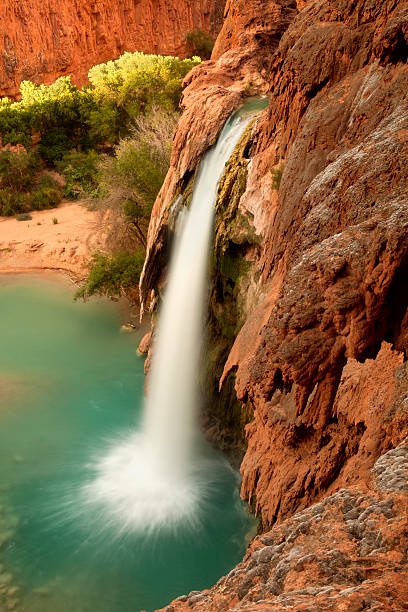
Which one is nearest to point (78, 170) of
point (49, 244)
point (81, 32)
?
point (49, 244)

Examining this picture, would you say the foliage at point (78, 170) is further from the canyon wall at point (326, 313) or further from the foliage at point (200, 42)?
the canyon wall at point (326, 313)

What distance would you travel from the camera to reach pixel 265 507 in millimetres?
6574

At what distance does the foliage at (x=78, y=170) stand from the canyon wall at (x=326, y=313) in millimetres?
17535

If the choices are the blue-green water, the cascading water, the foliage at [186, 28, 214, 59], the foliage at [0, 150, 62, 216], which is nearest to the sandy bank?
the foliage at [0, 150, 62, 216]

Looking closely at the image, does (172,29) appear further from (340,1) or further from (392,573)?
(392,573)

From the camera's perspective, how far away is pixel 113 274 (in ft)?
51.7

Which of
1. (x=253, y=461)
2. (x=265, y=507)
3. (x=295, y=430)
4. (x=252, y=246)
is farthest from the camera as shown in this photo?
(x=252, y=246)

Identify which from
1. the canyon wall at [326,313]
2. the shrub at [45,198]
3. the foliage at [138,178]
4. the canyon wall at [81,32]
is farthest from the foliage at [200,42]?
the canyon wall at [326,313]

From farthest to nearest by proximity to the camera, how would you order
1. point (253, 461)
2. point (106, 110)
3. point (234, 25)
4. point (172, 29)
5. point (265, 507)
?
1. point (172, 29)
2. point (106, 110)
3. point (234, 25)
4. point (253, 461)
5. point (265, 507)

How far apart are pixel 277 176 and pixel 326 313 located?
15.6ft

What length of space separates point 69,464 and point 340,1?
9586mm

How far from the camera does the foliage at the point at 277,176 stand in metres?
8.42

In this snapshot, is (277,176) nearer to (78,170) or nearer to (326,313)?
(326,313)

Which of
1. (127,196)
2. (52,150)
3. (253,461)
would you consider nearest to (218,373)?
(253,461)
